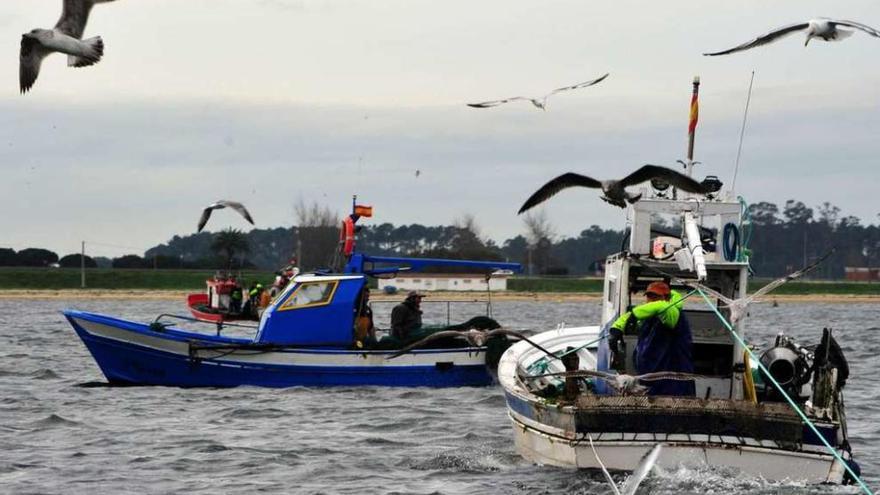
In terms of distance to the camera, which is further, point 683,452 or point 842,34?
point 842,34

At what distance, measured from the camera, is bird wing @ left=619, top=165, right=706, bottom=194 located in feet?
57.8

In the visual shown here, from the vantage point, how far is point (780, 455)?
1437 cm

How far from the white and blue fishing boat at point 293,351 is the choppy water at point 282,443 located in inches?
12.5

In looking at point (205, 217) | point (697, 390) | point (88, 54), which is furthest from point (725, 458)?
point (205, 217)

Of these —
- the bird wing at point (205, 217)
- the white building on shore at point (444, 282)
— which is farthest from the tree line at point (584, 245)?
the bird wing at point (205, 217)

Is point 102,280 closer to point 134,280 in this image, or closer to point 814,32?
point 134,280

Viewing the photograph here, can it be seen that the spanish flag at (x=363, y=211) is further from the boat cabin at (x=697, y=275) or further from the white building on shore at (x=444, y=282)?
the white building on shore at (x=444, y=282)

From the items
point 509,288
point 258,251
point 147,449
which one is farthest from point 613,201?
point 258,251

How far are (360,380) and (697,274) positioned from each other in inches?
428

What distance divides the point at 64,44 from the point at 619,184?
7361 mm

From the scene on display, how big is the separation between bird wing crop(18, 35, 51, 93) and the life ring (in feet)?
24.7

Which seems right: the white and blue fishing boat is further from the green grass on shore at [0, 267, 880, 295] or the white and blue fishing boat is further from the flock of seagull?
the green grass on shore at [0, 267, 880, 295]

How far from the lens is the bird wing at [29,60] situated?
19.9 meters

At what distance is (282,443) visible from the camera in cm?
1969
